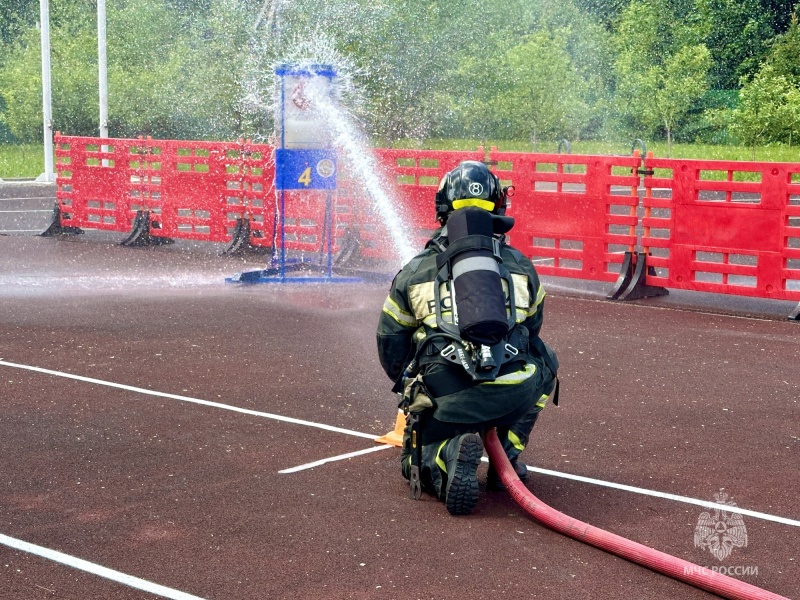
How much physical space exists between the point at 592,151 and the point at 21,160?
2023cm

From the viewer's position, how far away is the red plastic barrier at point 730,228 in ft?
40.8

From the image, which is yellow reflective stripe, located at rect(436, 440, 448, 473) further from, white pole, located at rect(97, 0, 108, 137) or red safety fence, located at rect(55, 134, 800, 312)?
white pole, located at rect(97, 0, 108, 137)

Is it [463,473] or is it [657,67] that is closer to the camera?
[463,473]

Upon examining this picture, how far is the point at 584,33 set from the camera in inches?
1815

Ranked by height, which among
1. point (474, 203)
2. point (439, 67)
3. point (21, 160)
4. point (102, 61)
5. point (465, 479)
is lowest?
point (21, 160)

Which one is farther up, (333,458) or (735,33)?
(735,33)

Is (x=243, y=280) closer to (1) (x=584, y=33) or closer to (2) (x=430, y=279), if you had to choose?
(2) (x=430, y=279)

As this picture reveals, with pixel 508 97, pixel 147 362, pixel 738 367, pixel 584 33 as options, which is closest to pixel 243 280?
pixel 147 362

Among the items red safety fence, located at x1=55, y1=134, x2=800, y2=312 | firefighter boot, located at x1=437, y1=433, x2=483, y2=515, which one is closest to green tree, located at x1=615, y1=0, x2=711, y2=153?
red safety fence, located at x1=55, y1=134, x2=800, y2=312

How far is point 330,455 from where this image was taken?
6.94 m

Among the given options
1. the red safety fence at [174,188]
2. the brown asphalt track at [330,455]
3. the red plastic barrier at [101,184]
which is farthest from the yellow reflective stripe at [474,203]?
the red plastic barrier at [101,184]

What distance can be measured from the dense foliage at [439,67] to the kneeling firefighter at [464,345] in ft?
79.6

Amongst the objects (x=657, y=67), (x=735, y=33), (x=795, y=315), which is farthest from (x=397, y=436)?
(x=735, y=33)

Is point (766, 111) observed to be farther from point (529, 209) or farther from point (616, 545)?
point (616, 545)
